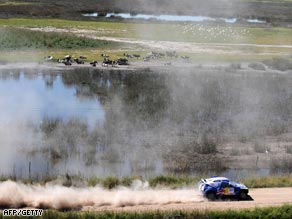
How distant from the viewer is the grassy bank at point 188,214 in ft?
57.6

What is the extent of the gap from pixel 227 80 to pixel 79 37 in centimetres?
1863

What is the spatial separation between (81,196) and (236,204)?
222 inches

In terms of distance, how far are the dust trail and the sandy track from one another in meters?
0.30

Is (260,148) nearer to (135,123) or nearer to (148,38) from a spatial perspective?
(135,123)

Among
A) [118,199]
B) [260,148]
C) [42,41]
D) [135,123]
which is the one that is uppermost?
[42,41]

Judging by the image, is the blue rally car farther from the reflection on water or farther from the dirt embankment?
the reflection on water

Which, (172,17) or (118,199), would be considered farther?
(172,17)

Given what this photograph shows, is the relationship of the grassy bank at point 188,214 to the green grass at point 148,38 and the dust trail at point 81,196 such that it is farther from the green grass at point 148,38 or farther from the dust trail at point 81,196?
the green grass at point 148,38

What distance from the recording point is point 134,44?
57844 mm

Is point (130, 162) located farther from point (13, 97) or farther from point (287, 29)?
point (287, 29)

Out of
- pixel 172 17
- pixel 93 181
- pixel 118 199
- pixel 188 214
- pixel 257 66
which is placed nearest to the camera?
pixel 188 214

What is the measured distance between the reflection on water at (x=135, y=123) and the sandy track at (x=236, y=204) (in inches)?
149

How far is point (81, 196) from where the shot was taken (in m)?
19.8

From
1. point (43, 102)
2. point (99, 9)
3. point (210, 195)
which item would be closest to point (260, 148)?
point (210, 195)
